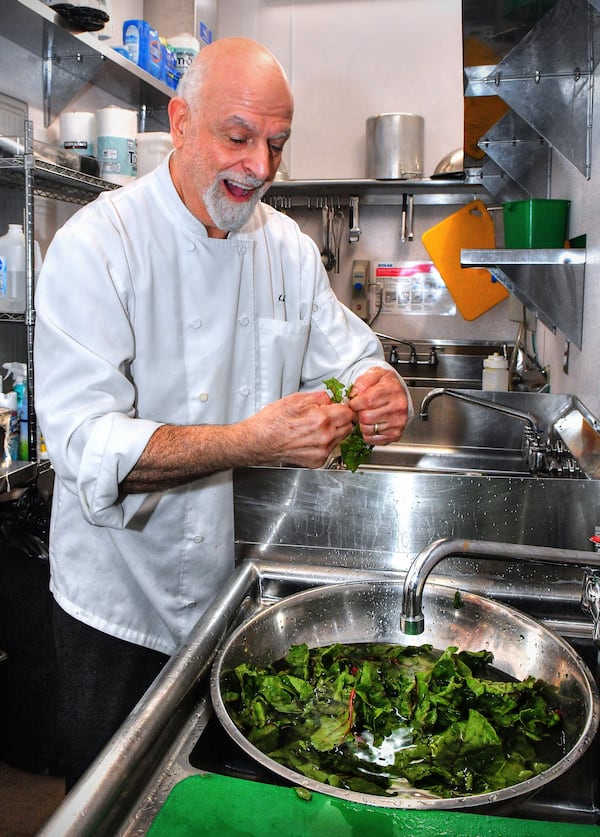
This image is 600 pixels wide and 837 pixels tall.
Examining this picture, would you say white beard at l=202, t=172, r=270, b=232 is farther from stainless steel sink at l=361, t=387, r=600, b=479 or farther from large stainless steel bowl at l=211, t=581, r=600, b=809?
stainless steel sink at l=361, t=387, r=600, b=479

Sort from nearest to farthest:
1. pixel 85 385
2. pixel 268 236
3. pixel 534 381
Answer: pixel 85 385 < pixel 268 236 < pixel 534 381

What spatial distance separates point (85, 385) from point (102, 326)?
146mm

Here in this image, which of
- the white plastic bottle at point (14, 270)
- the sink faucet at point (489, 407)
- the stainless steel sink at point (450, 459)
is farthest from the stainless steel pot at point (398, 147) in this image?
the white plastic bottle at point (14, 270)

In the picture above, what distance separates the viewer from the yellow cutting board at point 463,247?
14.8ft

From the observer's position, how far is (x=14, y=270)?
2621 millimetres

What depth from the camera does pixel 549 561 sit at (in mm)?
1036

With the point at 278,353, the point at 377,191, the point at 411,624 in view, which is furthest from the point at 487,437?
the point at 411,624

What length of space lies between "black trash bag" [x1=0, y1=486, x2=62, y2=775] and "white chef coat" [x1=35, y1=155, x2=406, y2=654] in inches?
29.3

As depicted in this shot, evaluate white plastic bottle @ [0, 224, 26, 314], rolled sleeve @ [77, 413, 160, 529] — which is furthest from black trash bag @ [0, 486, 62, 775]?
rolled sleeve @ [77, 413, 160, 529]

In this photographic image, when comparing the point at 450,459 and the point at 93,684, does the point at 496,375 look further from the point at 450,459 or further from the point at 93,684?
the point at 93,684

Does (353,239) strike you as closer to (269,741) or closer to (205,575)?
(205,575)

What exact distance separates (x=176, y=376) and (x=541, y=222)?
1.19m

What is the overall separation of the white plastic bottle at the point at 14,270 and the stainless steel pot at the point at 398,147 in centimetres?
223

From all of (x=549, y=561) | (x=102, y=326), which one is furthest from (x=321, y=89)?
(x=549, y=561)
